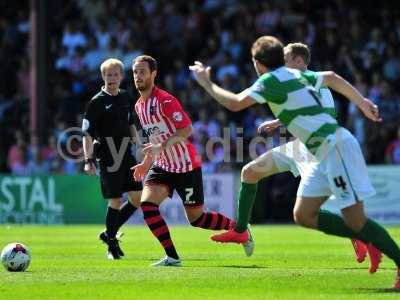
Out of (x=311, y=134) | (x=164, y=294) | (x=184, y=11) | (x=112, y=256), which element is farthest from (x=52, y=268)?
(x=184, y=11)

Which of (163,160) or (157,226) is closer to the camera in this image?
(157,226)

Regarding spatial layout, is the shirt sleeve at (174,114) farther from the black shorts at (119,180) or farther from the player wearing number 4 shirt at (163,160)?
the black shorts at (119,180)

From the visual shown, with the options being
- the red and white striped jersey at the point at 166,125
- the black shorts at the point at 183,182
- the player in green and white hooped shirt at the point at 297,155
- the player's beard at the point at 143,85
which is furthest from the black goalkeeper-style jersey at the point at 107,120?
the player in green and white hooped shirt at the point at 297,155

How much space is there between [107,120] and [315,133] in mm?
4283

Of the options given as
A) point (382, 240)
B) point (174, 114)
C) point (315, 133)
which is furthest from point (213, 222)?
point (382, 240)

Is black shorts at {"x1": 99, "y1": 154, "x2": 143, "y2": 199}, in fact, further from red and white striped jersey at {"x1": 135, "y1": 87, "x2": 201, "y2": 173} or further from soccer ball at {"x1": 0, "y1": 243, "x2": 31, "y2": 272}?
soccer ball at {"x1": 0, "y1": 243, "x2": 31, "y2": 272}

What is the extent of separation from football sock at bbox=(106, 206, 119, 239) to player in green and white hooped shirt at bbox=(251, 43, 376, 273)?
2193mm

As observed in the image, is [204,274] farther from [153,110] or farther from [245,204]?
[153,110]

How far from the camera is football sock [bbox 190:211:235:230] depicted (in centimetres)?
1209

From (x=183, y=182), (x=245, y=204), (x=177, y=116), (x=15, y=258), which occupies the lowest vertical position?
(x=15, y=258)

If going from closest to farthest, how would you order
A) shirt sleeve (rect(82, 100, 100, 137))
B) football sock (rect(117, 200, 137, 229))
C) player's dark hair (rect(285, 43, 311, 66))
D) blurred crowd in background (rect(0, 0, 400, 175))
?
player's dark hair (rect(285, 43, 311, 66)) → shirt sleeve (rect(82, 100, 100, 137)) → football sock (rect(117, 200, 137, 229)) → blurred crowd in background (rect(0, 0, 400, 175))

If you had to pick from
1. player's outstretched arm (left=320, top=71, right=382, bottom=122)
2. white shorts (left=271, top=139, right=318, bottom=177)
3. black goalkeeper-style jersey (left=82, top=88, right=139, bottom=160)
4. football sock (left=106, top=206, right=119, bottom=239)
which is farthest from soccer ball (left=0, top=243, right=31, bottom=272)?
player's outstretched arm (left=320, top=71, right=382, bottom=122)

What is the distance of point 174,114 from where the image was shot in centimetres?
1155

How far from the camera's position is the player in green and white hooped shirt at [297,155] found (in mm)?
10188
